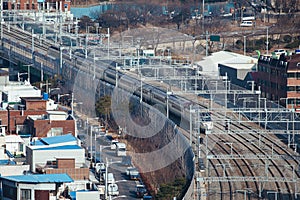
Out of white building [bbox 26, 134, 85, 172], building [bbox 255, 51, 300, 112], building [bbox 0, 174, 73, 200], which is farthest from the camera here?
building [bbox 255, 51, 300, 112]

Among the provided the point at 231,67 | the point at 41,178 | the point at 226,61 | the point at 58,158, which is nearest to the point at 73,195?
the point at 41,178

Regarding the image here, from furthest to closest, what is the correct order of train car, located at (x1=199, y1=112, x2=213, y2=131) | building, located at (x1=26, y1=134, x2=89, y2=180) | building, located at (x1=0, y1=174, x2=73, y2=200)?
train car, located at (x1=199, y1=112, x2=213, y2=131) < building, located at (x1=26, y1=134, x2=89, y2=180) < building, located at (x1=0, y1=174, x2=73, y2=200)

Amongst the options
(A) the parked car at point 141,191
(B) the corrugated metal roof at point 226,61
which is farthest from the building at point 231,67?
(A) the parked car at point 141,191

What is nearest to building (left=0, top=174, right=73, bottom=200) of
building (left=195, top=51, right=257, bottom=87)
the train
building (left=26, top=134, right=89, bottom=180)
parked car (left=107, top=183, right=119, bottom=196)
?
building (left=26, top=134, right=89, bottom=180)

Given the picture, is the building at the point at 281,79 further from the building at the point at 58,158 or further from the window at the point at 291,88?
the building at the point at 58,158

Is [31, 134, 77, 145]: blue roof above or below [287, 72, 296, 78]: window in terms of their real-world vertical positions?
below

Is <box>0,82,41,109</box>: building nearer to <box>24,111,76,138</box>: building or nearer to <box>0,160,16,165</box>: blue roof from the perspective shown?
<box>24,111,76,138</box>: building
